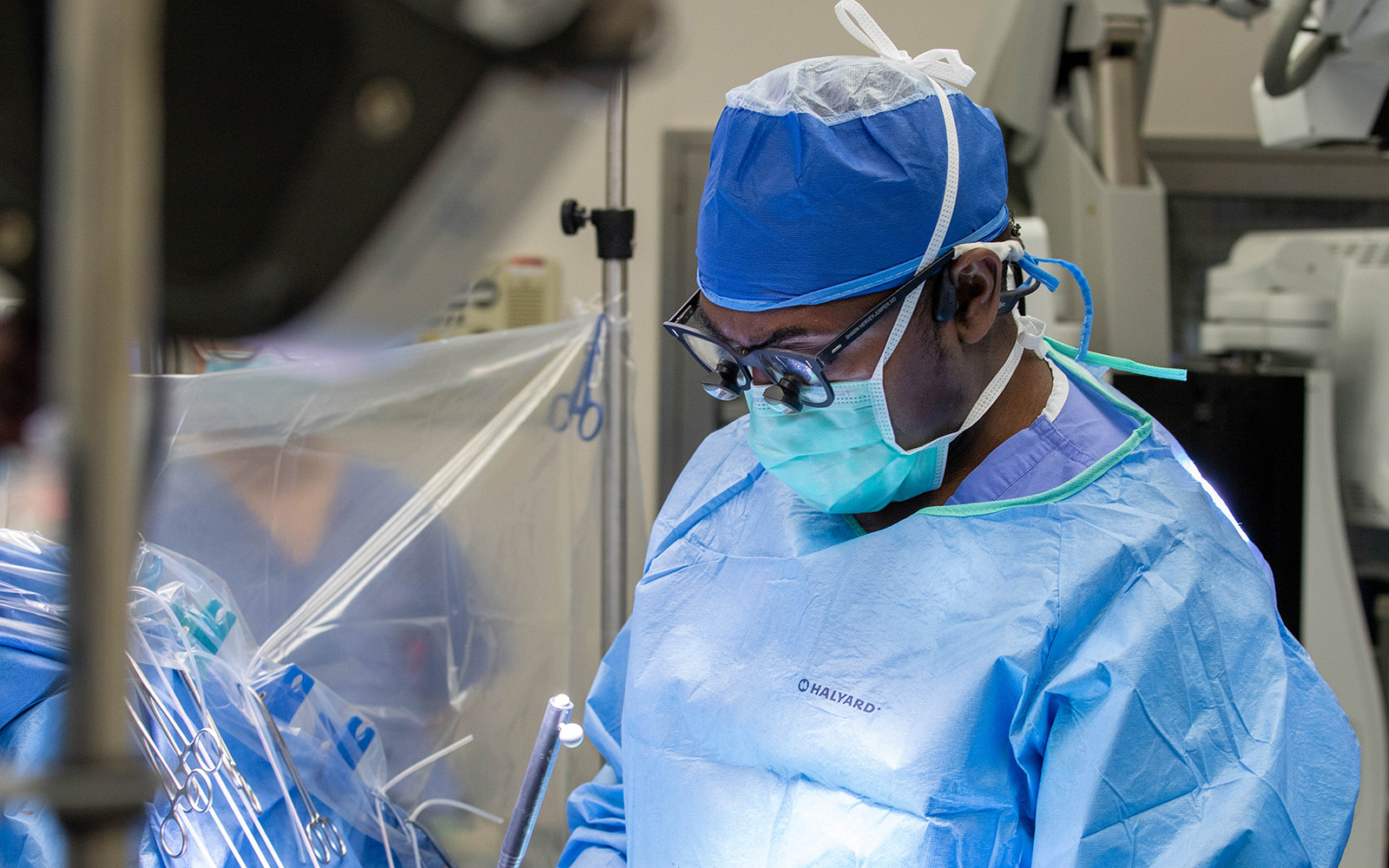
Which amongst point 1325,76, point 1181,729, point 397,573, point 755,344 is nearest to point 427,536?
point 397,573

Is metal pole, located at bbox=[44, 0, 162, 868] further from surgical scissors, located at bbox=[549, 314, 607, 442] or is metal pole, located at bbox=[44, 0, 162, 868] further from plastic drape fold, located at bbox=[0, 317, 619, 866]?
surgical scissors, located at bbox=[549, 314, 607, 442]

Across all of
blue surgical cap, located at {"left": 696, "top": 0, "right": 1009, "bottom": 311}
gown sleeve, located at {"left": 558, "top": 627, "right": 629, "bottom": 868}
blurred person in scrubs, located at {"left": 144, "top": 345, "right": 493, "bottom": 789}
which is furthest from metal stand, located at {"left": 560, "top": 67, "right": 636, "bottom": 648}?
blue surgical cap, located at {"left": 696, "top": 0, "right": 1009, "bottom": 311}

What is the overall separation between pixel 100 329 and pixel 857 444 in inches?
28.1

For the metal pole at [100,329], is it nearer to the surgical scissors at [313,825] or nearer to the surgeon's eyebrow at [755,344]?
the surgeon's eyebrow at [755,344]

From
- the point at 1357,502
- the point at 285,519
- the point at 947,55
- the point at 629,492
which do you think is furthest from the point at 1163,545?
the point at 1357,502

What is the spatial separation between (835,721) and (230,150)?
2.16 ft

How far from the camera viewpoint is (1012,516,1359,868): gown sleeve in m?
0.71

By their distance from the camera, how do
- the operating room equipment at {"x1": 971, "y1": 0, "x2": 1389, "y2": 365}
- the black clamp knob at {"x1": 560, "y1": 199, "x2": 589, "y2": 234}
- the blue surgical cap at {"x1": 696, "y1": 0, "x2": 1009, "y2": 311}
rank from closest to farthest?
the blue surgical cap at {"x1": 696, "y1": 0, "x2": 1009, "y2": 311}, the black clamp knob at {"x1": 560, "y1": 199, "x2": 589, "y2": 234}, the operating room equipment at {"x1": 971, "y1": 0, "x2": 1389, "y2": 365}

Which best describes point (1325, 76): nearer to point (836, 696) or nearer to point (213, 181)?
point (836, 696)

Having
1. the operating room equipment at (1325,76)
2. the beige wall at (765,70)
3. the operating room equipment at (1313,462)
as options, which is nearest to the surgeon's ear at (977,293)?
the operating room equipment at (1313,462)

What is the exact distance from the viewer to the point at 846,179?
0.83 metres

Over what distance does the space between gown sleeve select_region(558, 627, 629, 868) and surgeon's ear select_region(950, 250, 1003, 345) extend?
497mm

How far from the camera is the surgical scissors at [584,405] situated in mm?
1526

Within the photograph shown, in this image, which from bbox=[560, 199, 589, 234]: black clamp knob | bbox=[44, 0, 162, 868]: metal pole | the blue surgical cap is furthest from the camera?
bbox=[560, 199, 589, 234]: black clamp knob
